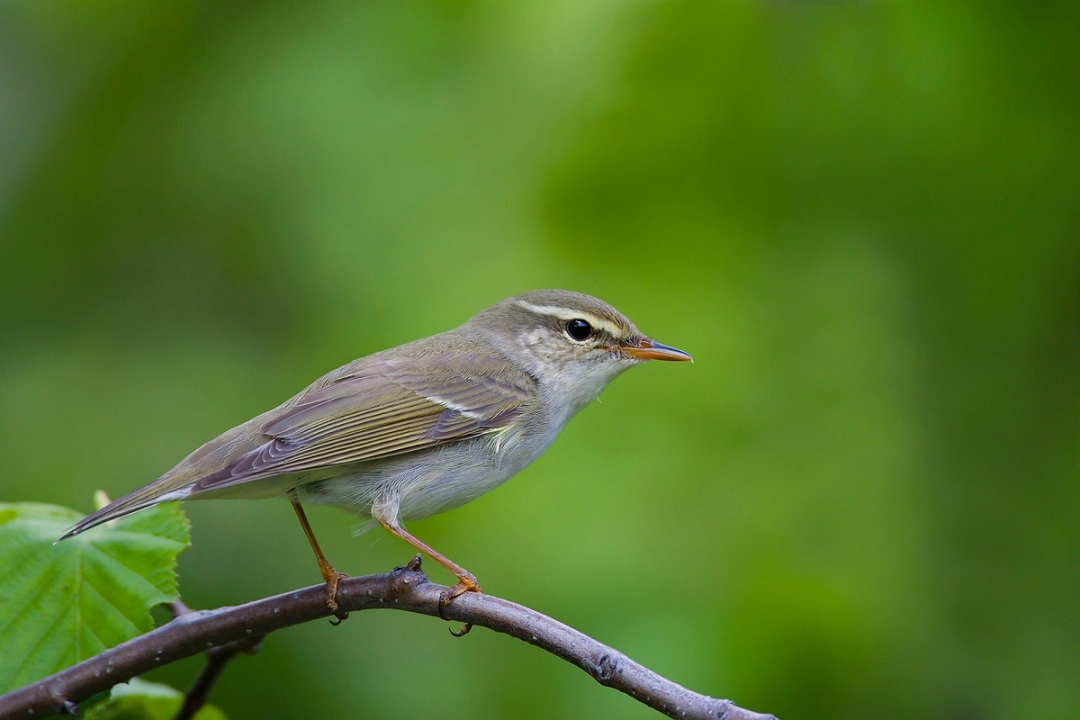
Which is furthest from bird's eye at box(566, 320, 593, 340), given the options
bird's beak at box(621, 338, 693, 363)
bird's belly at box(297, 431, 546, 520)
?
bird's belly at box(297, 431, 546, 520)

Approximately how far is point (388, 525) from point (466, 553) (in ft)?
2.77

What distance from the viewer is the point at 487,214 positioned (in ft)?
13.4

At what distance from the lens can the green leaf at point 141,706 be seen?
2703 mm

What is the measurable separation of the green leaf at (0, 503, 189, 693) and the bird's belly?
1.91 ft

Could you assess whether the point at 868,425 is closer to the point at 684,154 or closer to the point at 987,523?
the point at 987,523

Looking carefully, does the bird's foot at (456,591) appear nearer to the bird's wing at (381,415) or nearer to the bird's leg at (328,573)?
the bird's leg at (328,573)

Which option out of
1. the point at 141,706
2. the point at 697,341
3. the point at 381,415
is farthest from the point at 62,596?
the point at 697,341

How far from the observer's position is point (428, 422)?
3.16 meters

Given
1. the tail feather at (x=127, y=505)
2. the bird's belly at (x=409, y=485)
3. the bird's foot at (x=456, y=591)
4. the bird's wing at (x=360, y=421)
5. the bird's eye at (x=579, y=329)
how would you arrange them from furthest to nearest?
the bird's eye at (x=579, y=329) < the bird's belly at (x=409, y=485) < the bird's wing at (x=360, y=421) < the tail feather at (x=127, y=505) < the bird's foot at (x=456, y=591)

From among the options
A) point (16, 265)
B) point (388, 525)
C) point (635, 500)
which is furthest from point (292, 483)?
point (16, 265)

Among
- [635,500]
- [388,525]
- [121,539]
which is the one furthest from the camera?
[635,500]

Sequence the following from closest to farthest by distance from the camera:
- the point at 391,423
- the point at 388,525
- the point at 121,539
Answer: the point at 121,539 → the point at 388,525 → the point at 391,423

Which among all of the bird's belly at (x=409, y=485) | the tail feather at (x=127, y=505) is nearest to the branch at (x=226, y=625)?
the tail feather at (x=127, y=505)

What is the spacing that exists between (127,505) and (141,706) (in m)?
0.75
